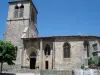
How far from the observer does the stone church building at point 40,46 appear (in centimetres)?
3044

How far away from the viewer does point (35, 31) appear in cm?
3953

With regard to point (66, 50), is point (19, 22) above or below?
above

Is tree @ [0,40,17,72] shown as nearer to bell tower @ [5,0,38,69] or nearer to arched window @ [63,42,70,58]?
bell tower @ [5,0,38,69]

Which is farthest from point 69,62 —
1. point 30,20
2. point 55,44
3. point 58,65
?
point 30,20

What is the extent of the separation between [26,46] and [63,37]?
727cm

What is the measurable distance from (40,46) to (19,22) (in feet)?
23.6

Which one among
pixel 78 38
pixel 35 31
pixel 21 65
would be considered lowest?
pixel 21 65

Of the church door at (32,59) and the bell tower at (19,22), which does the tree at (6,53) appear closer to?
the bell tower at (19,22)

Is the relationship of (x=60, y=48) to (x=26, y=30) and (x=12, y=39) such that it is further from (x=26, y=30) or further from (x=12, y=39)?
(x=12, y=39)

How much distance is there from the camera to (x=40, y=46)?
1256 inches

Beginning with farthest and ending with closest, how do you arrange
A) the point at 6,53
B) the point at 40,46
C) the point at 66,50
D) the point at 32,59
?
the point at 32,59 → the point at 40,46 → the point at 66,50 → the point at 6,53

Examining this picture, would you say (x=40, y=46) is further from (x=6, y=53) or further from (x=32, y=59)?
(x=6, y=53)

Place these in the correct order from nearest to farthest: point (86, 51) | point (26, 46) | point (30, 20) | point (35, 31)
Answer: point (86, 51) → point (26, 46) → point (30, 20) → point (35, 31)

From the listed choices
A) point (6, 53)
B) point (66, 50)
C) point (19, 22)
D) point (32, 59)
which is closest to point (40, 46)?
point (32, 59)
